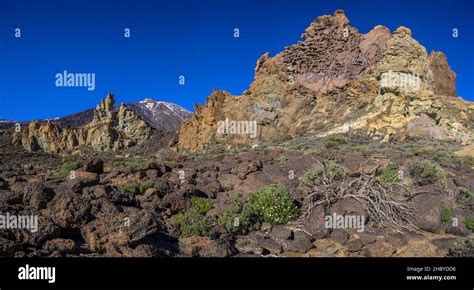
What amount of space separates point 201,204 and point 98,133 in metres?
51.1

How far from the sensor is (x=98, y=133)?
2285 inches

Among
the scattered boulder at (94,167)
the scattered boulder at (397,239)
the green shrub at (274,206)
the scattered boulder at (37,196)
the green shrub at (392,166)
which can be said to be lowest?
the scattered boulder at (397,239)

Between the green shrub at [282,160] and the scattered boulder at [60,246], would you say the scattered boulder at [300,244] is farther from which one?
the green shrub at [282,160]

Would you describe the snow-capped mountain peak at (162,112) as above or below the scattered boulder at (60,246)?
above

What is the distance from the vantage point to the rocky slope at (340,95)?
2834cm

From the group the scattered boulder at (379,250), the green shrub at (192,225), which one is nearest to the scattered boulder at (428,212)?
the scattered boulder at (379,250)

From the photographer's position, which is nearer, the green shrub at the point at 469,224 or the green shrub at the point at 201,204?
the green shrub at the point at 469,224

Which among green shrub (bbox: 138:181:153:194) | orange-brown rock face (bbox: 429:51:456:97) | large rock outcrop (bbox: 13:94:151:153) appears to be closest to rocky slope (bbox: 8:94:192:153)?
large rock outcrop (bbox: 13:94:151:153)

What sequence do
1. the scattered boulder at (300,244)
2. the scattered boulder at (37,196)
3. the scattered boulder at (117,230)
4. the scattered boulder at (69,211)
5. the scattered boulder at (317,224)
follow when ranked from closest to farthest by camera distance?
the scattered boulder at (117,230), the scattered boulder at (69,211), the scattered boulder at (37,196), the scattered boulder at (300,244), the scattered boulder at (317,224)

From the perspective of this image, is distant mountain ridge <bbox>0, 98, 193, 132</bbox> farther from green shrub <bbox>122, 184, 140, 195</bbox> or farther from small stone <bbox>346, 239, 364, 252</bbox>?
small stone <bbox>346, 239, 364, 252</bbox>

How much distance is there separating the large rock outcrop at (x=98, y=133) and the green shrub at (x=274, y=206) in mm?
49039

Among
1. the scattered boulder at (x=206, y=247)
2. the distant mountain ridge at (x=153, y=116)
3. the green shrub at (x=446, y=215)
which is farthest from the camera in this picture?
the distant mountain ridge at (x=153, y=116)
